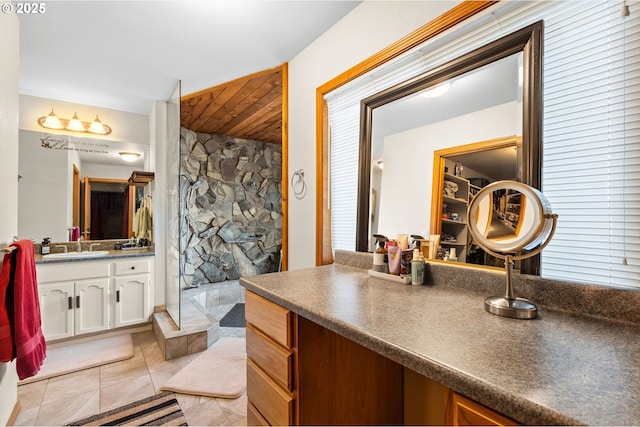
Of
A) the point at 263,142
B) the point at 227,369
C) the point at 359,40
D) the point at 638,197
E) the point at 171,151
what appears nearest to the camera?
the point at 638,197

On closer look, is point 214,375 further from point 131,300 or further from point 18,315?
point 131,300

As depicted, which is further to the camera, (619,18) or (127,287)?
(127,287)

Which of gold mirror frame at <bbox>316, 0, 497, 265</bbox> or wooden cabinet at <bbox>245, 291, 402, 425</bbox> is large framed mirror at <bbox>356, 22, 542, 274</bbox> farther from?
wooden cabinet at <bbox>245, 291, 402, 425</bbox>

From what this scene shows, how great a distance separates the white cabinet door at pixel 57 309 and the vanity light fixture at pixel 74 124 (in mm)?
1633

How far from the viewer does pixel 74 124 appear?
10.4 ft

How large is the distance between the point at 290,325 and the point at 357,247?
2.56ft

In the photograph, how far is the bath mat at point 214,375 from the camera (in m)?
2.02

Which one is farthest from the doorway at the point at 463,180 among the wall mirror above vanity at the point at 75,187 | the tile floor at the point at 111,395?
the wall mirror above vanity at the point at 75,187

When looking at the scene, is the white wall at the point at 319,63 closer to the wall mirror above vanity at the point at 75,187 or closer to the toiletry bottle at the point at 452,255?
the toiletry bottle at the point at 452,255

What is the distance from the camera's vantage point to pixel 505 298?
3.05ft

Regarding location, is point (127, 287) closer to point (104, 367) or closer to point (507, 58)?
point (104, 367)

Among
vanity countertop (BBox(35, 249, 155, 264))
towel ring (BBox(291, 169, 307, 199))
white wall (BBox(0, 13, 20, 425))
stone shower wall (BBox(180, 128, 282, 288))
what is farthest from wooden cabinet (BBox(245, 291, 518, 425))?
stone shower wall (BBox(180, 128, 282, 288))

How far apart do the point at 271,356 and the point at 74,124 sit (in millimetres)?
3466

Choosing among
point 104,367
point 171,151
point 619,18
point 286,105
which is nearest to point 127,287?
point 104,367
